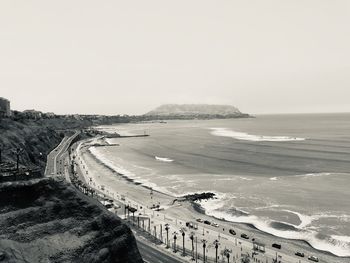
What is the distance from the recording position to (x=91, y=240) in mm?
45156

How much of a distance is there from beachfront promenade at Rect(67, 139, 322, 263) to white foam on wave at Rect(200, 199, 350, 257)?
24.9 ft

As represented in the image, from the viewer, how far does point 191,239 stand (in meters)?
73.8

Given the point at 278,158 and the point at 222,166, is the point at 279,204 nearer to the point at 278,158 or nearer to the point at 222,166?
the point at 222,166

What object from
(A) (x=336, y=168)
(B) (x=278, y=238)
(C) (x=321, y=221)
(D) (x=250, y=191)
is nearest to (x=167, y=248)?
(B) (x=278, y=238)

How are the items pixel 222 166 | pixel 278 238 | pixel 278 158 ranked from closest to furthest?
pixel 278 238, pixel 222 166, pixel 278 158

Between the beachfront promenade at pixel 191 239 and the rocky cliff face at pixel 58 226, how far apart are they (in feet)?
75.6

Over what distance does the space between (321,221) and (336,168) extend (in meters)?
72.2

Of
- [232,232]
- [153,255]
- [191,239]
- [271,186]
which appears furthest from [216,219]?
[271,186]

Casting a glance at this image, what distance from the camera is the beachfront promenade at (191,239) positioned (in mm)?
66750

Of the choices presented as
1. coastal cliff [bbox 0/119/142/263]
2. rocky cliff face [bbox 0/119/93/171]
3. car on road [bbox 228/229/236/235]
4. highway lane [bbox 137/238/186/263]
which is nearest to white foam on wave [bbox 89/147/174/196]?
rocky cliff face [bbox 0/119/93/171]

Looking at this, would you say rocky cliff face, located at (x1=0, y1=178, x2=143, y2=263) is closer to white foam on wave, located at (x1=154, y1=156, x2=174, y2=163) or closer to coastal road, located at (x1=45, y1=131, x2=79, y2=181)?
coastal road, located at (x1=45, y1=131, x2=79, y2=181)

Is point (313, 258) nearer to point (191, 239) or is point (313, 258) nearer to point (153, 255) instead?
point (191, 239)

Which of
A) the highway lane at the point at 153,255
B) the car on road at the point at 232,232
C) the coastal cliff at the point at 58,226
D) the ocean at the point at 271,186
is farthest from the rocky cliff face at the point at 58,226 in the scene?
the ocean at the point at 271,186

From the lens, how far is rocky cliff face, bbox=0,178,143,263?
41.9 metres
